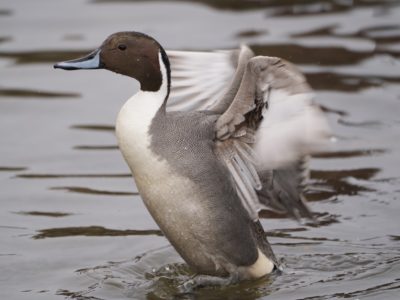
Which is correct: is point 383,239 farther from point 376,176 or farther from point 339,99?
point 339,99

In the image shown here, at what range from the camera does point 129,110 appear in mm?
5828

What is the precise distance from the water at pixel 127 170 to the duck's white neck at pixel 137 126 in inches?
29.8

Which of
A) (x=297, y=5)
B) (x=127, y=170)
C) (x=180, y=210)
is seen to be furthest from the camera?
(x=297, y=5)

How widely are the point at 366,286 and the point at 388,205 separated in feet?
4.67

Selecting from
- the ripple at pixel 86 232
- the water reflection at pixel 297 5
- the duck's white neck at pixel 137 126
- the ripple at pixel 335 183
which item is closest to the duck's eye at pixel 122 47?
the duck's white neck at pixel 137 126

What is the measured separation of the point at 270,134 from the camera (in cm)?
569

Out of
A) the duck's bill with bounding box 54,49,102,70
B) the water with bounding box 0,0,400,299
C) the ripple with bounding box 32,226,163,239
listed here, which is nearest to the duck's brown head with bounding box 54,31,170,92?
the duck's bill with bounding box 54,49,102,70

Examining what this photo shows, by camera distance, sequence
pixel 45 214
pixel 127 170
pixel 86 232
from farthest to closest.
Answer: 1. pixel 127 170
2. pixel 45 214
3. pixel 86 232

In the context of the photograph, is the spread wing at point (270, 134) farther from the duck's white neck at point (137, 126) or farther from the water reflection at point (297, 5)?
the water reflection at point (297, 5)

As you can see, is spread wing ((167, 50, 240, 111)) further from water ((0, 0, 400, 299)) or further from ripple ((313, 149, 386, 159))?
ripple ((313, 149, 386, 159))

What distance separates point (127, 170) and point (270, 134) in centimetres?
269

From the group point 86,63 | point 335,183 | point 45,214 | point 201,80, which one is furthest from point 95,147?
point 86,63

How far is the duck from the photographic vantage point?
558 centimetres

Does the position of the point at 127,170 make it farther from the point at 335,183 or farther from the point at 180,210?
the point at 180,210
